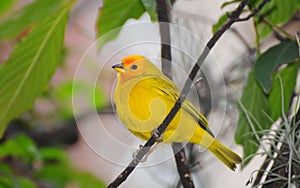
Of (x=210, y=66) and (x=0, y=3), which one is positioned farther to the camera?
(x=0, y=3)

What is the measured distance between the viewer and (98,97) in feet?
4.73

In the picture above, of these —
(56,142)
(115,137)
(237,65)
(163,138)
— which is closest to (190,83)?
(163,138)

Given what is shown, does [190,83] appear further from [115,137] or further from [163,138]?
[115,137]

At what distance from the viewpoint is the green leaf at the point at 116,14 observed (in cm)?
77

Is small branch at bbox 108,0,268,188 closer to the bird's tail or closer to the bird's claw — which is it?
the bird's claw

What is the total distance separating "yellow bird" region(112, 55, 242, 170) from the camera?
0.60 metres

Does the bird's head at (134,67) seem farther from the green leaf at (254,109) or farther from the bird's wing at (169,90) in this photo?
the green leaf at (254,109)

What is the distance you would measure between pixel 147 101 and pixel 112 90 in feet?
A: 0.13

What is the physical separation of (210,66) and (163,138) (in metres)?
0.21

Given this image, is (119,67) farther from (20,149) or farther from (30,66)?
(20,149)

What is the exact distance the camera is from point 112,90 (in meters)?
0.63

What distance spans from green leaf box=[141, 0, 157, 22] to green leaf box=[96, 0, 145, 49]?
0.23 feet

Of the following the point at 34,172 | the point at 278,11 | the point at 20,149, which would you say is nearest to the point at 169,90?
the point at 278,11

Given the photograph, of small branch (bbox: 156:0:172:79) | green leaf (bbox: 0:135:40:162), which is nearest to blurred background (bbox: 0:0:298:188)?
small branch (bbox: 156:0:172:79)
